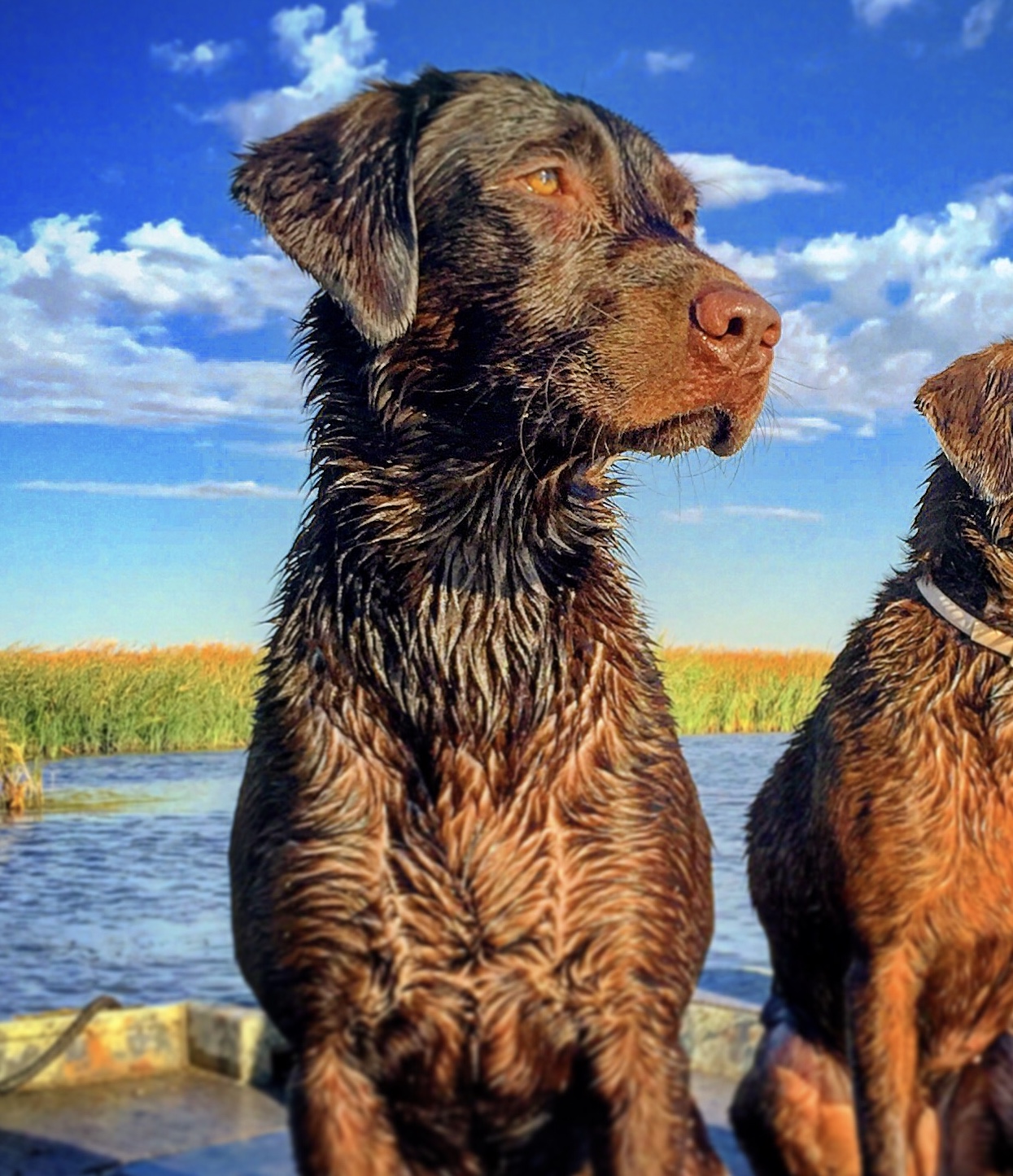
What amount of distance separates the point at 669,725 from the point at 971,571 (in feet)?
3.50

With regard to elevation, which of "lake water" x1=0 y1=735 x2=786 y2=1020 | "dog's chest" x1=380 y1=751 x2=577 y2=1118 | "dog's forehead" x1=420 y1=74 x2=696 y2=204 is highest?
"dog's forehead" x1=420 y1=74 x2=696 y2=204

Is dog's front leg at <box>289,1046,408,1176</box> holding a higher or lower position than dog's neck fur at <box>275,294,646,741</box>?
lower

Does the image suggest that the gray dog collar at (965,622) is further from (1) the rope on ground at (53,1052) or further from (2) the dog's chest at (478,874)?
(1) the rope on ground at (53,1052)

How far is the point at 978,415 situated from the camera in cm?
371

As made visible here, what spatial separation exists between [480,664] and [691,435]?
627mm

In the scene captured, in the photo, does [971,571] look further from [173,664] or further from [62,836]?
[173,664]

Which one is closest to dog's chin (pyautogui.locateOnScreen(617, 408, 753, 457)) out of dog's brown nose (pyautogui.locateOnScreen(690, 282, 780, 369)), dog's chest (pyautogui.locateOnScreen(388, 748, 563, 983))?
dog's brown nose (pyautogui.locateOnScreen(690, 282, 780, 369))

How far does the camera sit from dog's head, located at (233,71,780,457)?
105 inches

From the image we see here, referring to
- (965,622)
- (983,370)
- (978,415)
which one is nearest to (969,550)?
(965,622)

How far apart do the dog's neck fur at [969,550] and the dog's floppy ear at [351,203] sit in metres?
1.67

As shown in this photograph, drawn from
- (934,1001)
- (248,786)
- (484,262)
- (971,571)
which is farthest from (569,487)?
(934,1001)

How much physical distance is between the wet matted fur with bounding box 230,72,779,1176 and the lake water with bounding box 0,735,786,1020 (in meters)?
0.40

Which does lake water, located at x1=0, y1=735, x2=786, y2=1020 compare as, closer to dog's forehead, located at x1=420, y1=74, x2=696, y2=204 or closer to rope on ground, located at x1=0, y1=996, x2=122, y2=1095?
rope on ground, located at x1=0, y1=996, x2=122, y2=1095

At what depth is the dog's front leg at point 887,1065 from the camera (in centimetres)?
303
